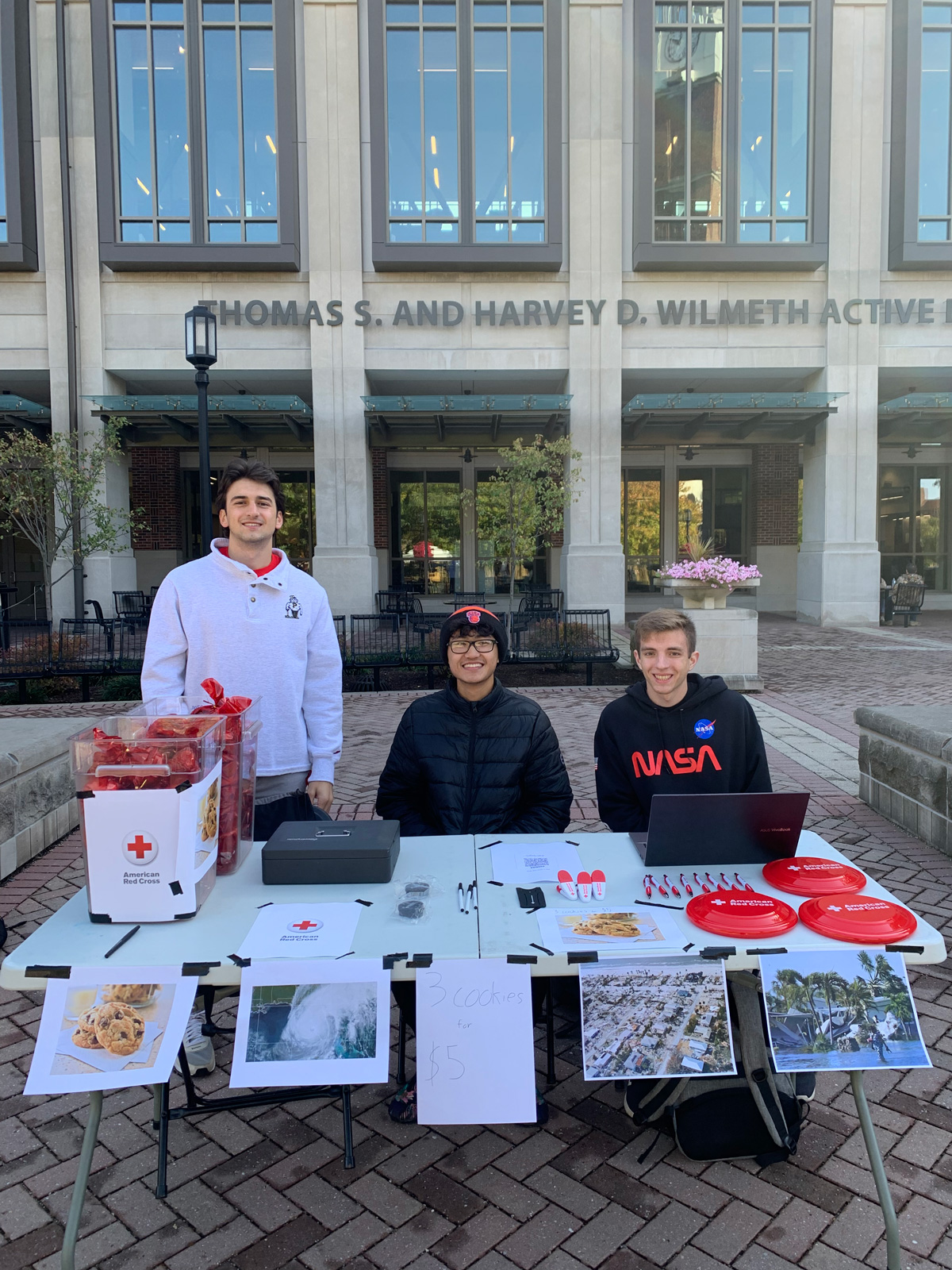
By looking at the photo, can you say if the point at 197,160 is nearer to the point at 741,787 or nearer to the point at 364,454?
the point at 364,454

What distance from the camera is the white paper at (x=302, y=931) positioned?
77.4 inches

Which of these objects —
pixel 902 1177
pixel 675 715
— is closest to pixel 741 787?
pixel 675 715

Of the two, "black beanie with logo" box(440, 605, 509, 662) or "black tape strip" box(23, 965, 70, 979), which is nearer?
"black tape strip" box(23, 965, 70, 979)

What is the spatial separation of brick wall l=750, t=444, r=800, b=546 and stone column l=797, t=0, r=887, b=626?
10.5 feet

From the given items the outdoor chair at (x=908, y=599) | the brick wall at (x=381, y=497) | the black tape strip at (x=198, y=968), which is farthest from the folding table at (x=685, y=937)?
the brick wall at (x=381, y=497)

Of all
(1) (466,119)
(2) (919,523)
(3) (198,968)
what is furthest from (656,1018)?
(2) (919,523)

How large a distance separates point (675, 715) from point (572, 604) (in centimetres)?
1430

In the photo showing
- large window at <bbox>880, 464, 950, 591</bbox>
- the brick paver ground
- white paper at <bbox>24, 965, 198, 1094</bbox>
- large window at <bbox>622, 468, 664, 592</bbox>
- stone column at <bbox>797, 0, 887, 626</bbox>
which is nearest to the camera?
white paper at <bbox>24, 965, 198, 1094</bbox>

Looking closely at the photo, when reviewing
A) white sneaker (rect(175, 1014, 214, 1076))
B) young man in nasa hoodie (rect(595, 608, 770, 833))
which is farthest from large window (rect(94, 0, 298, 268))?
white sneaker (rect(175, 1014, 214, 1076))

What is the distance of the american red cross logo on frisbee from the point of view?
205 centimetres

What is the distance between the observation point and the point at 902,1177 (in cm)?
238

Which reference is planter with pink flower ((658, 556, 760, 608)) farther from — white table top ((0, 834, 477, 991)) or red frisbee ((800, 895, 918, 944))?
white table top ((0, 834, 477, 991))

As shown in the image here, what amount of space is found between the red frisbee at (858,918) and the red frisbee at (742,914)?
0.06m

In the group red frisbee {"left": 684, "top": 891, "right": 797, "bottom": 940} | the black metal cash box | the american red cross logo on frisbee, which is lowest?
red frisbee {"left": 684, "top": 891, "right": 797, "bottom": 940}
